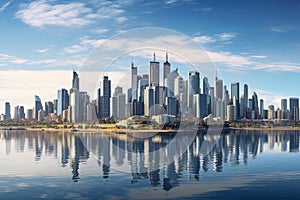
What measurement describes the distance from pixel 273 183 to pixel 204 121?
259 ft

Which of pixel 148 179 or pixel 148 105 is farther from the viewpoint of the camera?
pixel 148 105

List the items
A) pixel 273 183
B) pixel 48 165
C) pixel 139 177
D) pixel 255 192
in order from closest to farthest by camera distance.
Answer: pixel 255 192 → pixel 273 183 → pixel 139 177 → pixel 48 165

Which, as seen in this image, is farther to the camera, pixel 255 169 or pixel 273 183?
pixel 255 169

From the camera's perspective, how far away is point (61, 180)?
1942 cm

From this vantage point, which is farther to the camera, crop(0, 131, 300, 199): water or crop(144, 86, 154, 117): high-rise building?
crop(144, 86, 154, 117): high-rise building

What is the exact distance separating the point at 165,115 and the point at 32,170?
2651 inches

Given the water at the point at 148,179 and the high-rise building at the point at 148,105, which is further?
the high-rise building at the point at 148,105

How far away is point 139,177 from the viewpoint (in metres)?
20.1

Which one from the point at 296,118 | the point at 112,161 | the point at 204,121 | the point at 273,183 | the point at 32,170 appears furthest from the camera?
the point at 296,118

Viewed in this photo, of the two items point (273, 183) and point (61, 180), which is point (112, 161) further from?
point (273, 183)

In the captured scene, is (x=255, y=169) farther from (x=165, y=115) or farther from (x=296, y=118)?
(x=296, y=118)

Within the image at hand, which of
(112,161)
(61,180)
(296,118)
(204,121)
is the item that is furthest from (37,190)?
(296,118)

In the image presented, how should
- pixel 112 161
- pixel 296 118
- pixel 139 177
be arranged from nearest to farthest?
1. pixel 139 177
2. pixel 112 161
3. pixel 296 118

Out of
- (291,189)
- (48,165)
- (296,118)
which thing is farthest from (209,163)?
(296,118)
